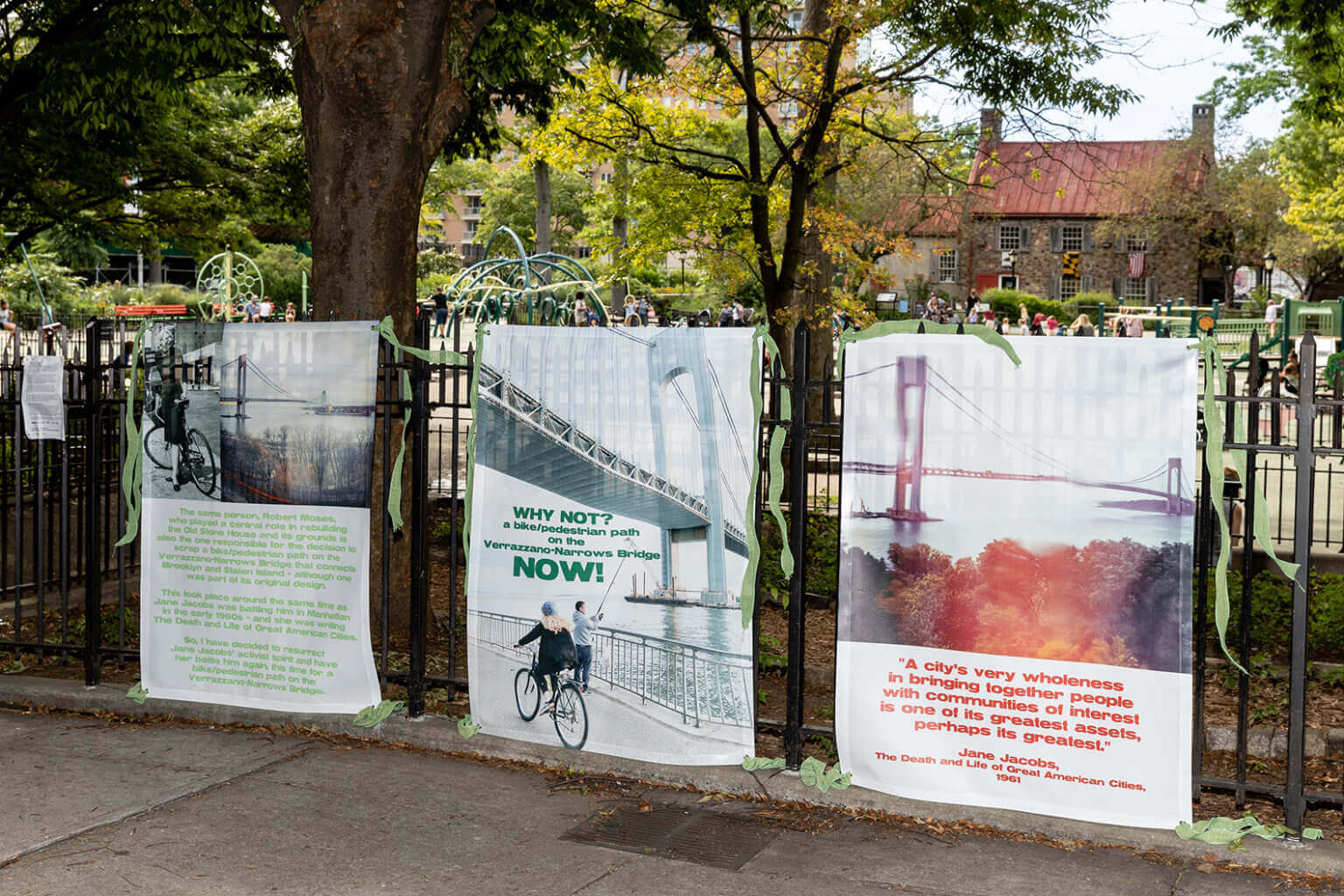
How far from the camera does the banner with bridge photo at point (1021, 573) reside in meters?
4.94

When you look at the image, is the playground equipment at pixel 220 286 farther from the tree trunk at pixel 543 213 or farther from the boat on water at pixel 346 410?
the boat on water at pixel 346 410

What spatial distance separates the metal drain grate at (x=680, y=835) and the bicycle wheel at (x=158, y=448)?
296cm

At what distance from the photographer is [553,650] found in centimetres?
593

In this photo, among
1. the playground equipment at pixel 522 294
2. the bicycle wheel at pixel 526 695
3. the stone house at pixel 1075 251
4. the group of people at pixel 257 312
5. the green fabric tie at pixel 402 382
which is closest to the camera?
the bicycle wheel at pixel 526 695

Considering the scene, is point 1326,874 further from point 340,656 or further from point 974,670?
point 340,656

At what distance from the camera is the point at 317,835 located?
17.1ft

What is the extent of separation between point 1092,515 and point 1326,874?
61.1 inches

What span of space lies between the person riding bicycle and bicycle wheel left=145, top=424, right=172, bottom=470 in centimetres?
218

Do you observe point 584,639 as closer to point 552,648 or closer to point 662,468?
point 552,648

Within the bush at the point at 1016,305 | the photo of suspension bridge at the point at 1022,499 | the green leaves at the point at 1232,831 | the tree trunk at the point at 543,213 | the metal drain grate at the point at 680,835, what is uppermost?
the tree trunk at the point at 543,213

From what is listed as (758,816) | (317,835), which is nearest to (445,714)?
(317,835)

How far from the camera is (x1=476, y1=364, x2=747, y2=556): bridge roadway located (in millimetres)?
5656

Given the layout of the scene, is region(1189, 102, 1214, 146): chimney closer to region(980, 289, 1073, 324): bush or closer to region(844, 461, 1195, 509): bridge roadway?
region(980, 289, 1073, 324): bush

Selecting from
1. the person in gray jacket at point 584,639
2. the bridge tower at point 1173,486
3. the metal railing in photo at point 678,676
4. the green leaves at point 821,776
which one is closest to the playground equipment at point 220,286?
the person in gray jacket at point 584,639
